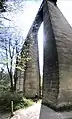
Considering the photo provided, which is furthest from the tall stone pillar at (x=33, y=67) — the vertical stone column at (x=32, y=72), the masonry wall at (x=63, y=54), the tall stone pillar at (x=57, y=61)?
the masonry wall at (x=63, y=54)

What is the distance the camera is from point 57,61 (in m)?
10.9

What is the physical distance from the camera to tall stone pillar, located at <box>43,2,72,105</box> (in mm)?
10539

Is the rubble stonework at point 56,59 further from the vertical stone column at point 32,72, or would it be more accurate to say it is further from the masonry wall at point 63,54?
the vertical stone column at point 32,72

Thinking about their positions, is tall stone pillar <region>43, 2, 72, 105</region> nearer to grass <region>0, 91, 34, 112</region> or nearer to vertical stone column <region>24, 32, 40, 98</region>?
grass <region>0, 91, 34, 112</region>

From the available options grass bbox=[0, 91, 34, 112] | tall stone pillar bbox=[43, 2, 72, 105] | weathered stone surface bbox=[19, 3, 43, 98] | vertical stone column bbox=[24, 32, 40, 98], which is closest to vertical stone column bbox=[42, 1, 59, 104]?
tall stone pillar bbox=[43, 2, 72, 105]

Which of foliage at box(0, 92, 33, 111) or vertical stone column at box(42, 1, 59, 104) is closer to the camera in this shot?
vertical stone column at box(42, 1, 59, 104)

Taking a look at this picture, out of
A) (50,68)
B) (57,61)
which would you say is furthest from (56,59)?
(50,68)

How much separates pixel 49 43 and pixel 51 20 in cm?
169

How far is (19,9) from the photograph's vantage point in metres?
9.57

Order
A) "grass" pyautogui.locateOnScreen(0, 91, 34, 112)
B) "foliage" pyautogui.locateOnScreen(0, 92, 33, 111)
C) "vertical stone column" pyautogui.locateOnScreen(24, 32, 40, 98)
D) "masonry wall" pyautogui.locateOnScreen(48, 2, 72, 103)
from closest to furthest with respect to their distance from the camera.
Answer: "masonry wall" pyautogui.locateOnScreen(48, 2, 72, 103) < "grass" pyautogui.locateOnScreen(0, 91, 34, 112) < "foliage" pyautogui.locateOnScreen(0, 92, 33, 111) < "vertical stone column" pyautogui.locateOnScreen(24, 32, 40, 98)

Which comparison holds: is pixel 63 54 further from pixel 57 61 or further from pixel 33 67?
pixel 33 67

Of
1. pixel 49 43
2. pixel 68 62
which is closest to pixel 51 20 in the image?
pixel 49 43

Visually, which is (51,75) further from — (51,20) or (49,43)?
(51,20)

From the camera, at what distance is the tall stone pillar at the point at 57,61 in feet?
34.6
